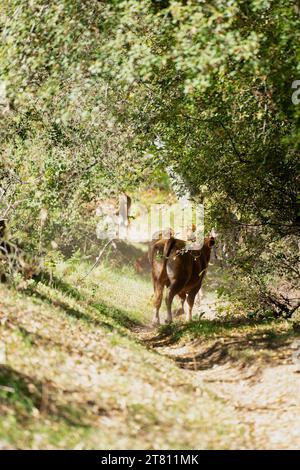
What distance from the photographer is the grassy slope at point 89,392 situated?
665cm

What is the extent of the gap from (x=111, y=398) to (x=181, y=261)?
921 cm

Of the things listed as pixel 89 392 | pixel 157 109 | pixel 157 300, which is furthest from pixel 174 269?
pixel 89 392

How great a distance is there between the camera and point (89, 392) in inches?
310

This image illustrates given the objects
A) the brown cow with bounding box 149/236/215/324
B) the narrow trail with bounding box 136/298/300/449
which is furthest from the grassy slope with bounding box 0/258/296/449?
the brown cow with bounding box 149/236/215/324

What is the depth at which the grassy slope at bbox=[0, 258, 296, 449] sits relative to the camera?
262 inches

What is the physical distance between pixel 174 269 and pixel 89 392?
913 centimetres

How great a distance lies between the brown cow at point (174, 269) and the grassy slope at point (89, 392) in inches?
193

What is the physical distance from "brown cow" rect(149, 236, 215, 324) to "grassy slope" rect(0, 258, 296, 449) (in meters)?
4.89

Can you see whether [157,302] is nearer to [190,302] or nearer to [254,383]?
[190,302]

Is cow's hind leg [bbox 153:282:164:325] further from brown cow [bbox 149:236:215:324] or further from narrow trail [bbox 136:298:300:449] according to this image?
narrow trail [bbox 136:298:300:449]

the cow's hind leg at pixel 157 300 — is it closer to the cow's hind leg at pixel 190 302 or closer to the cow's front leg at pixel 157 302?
the cow's front leg at pixel 157 302

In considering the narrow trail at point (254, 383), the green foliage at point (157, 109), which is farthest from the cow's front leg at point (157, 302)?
the narrow trail at point (254, 383)
